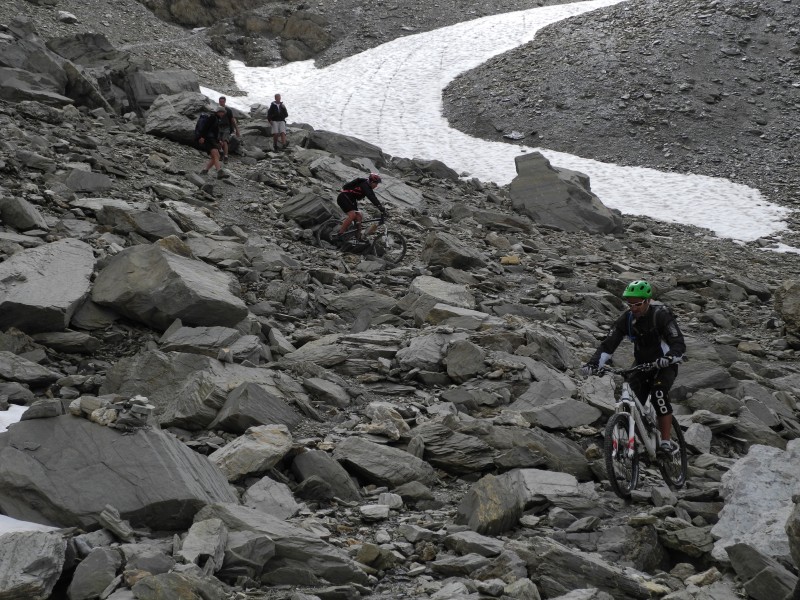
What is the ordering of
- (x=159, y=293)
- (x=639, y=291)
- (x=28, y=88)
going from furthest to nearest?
(x=28, y=88)
(x=159, y=293)
(x=639, y=291)

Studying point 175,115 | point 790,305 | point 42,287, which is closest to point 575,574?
point 42,287

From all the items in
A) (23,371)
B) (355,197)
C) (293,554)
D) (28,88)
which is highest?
(28,88)

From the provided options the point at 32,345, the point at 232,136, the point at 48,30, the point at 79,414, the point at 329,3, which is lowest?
the point at 32,345

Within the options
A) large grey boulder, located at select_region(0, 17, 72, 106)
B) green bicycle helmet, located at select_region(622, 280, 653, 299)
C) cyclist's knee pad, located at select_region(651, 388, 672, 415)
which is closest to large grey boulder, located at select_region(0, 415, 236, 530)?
green bicycle helmet, located at select_region(622, 280, 653, 299)

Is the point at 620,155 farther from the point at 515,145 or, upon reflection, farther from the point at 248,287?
the point at 248,287

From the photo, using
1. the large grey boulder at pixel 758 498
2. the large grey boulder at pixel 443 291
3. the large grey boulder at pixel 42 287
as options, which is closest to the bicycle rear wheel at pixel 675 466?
the large grey boulder at pixel 758 498

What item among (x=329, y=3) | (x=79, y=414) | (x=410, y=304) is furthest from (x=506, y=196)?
(x=329, y=3)

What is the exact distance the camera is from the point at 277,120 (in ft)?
86.2

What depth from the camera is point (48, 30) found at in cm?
3794

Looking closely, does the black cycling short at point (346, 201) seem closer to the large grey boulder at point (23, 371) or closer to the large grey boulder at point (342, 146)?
the large grey boulder at point (342, 146)

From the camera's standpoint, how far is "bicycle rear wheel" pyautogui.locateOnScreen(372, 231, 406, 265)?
1906 centimetres

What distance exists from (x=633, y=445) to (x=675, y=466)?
3.13ft

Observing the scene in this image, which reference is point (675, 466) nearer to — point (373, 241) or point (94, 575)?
point (94, 575)

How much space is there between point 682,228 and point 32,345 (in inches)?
896
